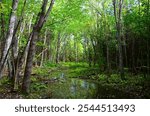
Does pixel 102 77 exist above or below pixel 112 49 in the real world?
below

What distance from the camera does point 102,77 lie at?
→ 23812 mm

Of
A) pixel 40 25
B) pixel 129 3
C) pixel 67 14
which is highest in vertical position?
pixel 129 3

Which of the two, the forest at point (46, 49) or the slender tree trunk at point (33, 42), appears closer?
the slender tree trunk at point (33, 42)

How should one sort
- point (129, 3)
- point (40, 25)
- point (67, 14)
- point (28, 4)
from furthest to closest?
point (129, 3)
point (67, 14)
point (28, 4)
point (40, 25)

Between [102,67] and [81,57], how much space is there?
50102 mm

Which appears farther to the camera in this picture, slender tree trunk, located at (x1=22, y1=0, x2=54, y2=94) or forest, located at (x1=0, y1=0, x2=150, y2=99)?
forest, located at (x1=0, y1=0, x2=150, y2=99)

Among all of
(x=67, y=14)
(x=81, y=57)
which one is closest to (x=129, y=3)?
(x=67, y=14)

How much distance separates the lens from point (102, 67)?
2973 centimetres

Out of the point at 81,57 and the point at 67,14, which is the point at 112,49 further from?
the point at 81,57

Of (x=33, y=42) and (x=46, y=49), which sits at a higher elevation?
(x=46, y=49)

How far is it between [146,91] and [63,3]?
11.0 metres

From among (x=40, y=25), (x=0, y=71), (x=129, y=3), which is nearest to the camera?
(x=0, y=71)

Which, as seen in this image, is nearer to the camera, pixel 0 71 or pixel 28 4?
pixel 0 71

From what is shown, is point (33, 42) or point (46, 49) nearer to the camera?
point (33, 42)
